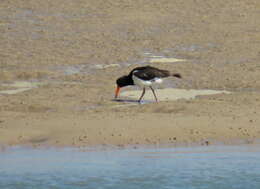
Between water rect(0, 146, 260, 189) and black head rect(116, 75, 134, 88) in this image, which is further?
black head rect(116, 75, 134, 88)

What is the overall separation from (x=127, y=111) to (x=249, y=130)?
1.96 meters

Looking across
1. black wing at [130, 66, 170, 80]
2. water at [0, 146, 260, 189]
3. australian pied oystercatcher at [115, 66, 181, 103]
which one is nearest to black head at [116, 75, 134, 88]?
australian pied oystercatcher at [115, 66, 181, 103]

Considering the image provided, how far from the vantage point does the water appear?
32.2ft

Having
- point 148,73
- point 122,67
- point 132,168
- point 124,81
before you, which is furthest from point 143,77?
point 132,168

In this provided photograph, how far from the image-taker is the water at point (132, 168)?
981 centimetres

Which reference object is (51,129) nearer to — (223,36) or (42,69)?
(42,69)

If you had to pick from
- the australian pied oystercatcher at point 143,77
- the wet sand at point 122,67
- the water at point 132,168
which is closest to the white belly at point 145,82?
the australian pied oystercatcher at point 143,77

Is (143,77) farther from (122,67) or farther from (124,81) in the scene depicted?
(122,67)

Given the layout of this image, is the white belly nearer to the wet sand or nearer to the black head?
the black head

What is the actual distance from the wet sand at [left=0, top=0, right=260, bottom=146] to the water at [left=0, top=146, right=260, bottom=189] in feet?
1.50

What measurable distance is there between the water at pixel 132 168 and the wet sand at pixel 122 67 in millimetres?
456

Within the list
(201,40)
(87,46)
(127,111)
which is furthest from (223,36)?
(127,111)

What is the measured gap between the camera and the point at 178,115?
40.0ft

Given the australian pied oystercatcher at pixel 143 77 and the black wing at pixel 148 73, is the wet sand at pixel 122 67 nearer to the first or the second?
the australian pied oystercatcher at pixel 143 77
